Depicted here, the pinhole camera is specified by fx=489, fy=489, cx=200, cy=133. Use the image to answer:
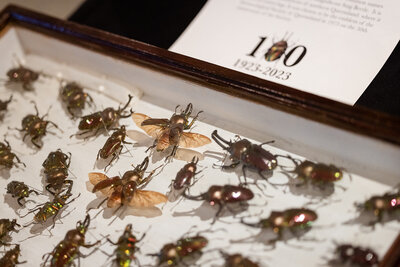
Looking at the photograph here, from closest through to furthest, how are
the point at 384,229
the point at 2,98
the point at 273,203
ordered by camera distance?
the point at 384,229 < the point at 273,203 < the point at 2,98

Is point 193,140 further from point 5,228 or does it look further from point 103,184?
point 5,228

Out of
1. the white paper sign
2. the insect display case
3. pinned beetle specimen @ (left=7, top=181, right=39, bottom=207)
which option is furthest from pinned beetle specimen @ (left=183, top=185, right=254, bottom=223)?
pinned beetle specimen @ (left=7, top=181, right=39, bottom=207)

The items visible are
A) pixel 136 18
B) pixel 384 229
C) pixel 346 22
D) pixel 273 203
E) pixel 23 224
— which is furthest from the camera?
pixel 136 18

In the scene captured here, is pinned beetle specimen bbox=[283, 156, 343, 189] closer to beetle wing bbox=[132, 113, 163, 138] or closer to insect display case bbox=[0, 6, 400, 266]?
insect display case bbox=[0, 6, 400, 266]

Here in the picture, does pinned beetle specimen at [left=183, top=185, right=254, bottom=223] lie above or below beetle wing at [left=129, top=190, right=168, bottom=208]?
above

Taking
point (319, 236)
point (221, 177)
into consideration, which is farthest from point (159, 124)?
point (319, 236)

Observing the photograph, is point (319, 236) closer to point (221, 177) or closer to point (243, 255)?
point (243, 255)
